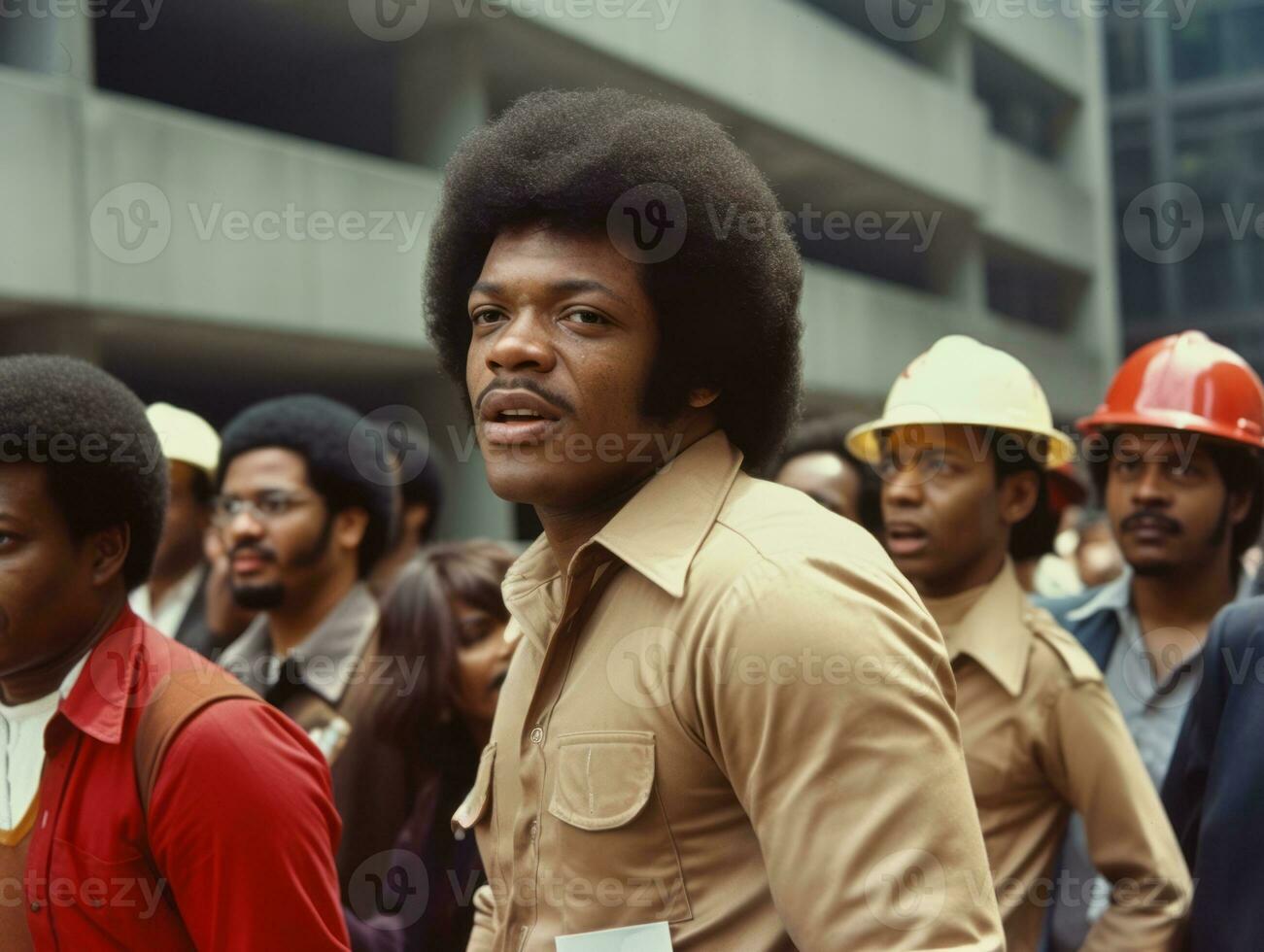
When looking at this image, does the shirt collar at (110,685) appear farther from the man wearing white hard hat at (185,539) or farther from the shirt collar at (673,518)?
the man wearing white hard hat at (185,539)

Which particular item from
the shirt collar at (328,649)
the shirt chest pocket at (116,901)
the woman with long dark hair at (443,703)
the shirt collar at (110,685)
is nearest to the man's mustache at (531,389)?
the shirt collar at (110,685)

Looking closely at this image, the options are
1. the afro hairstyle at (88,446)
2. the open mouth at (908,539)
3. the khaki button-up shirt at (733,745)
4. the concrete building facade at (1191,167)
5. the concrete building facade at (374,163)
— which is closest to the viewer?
the khaki button-up shirt at (733,745)

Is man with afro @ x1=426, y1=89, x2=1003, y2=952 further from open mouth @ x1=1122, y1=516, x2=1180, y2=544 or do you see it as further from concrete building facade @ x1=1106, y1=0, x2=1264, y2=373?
concrete building facade @ x1=1106, y1=0, x2=1264, y2=373

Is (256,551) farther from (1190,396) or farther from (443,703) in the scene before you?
(1190,396)

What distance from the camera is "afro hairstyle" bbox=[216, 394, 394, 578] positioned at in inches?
188

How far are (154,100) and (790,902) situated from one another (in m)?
15.9

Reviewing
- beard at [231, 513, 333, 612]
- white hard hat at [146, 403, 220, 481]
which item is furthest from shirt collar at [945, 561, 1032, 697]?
white hard hat at [146, 403, 220, 481]

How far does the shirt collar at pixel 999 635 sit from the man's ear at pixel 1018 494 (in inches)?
11.0

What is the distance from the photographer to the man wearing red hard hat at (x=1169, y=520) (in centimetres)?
422

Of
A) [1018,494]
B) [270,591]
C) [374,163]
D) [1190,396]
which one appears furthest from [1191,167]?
[270,591]

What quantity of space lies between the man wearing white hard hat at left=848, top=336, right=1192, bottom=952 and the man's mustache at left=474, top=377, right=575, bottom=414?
1665mm

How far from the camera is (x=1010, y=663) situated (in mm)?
3457

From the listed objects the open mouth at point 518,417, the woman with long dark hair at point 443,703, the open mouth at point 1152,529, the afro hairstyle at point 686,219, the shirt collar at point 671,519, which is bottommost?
the woman with long dark hair at point 443,703

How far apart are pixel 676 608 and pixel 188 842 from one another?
2.82 feet
